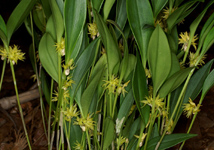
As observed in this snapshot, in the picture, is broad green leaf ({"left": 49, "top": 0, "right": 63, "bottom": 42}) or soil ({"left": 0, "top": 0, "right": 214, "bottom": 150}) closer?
broad green leaf ({"left": 49, "top": 0, "right": 63, "bottom": 42})

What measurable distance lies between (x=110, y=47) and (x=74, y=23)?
9 cm

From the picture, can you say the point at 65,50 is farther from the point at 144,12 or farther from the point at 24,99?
the point at 24,99

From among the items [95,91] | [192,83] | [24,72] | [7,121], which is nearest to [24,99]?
[7,121]

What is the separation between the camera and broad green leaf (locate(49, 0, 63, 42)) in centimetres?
58

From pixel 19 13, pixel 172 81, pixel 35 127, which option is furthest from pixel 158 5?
pixel 35 127

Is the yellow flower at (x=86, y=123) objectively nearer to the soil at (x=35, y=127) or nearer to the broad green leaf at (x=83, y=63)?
the broad green leaf at (x=83, y=63)

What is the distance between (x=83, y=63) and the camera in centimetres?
64

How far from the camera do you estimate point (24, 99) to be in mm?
1180

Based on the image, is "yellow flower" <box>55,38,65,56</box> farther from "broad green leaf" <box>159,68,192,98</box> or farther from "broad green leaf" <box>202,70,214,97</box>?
"broad green leaf" <box>202,70,214,97</box>

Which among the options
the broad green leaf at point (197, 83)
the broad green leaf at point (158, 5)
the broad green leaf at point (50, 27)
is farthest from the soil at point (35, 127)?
the broad green leaf at point (158, 5)

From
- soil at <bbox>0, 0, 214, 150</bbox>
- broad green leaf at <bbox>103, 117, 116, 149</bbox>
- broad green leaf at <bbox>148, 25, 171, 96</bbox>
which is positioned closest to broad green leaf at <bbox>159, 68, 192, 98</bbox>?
broad green leaf at <bbox>148, 25, 171, 96</bbox>

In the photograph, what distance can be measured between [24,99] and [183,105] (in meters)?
0.67

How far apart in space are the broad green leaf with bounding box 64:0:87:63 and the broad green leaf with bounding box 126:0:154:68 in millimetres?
95

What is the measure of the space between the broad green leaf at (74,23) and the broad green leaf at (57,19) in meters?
0.02
